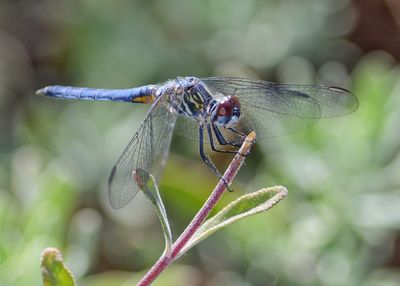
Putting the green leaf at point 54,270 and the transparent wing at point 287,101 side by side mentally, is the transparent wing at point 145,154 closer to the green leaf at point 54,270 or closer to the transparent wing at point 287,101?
the transparent wing at point 287,101

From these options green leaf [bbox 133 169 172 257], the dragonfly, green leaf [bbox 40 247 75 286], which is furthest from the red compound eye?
green leaf [bbox 40 247 75 286]

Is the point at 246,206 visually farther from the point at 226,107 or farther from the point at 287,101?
the point at 287,101

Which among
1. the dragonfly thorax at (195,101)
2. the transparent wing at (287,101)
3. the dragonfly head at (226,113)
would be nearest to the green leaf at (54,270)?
the dragonfly head at (226,113)

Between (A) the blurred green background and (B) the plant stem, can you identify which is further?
(A) the blurred green background

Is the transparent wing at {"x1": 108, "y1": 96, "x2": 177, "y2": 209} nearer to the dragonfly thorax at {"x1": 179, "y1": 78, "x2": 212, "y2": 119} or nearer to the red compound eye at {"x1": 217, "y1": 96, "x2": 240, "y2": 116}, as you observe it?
the dragonfly thorax at {"x1": 179, "y1": 78, "x2": 212, "y2": 119}

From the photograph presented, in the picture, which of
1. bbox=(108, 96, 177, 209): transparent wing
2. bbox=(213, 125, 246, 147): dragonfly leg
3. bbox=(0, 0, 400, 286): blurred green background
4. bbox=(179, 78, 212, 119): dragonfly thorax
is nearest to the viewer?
bbox=(108, 96, 177, 209): transparent wing

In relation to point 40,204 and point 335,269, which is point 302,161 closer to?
point 335,269

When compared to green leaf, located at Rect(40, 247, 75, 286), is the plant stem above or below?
above

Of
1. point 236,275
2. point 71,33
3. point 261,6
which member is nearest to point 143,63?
point 71,33
